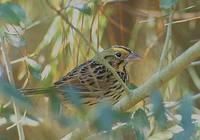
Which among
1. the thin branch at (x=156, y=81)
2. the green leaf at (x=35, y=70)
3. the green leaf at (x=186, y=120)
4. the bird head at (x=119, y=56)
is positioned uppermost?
the bird head at (x=119, y=56)

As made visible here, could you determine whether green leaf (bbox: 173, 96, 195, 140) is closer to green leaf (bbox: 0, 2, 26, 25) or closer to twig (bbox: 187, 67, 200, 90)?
green leaf (bbox: 0, 2, 26, 25)

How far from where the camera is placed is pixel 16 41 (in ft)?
4.19

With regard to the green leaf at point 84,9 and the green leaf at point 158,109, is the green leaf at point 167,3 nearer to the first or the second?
the green leaf at point 84,9

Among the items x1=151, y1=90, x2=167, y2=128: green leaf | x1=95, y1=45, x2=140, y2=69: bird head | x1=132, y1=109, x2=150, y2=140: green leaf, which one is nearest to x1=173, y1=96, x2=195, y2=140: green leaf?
x1=151, y1=90, x2=167, y2=128: green leaf

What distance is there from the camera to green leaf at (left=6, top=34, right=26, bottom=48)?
1258 mm

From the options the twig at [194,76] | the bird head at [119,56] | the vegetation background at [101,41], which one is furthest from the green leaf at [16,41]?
the twig at [194,76]

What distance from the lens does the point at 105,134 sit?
777 millimetres

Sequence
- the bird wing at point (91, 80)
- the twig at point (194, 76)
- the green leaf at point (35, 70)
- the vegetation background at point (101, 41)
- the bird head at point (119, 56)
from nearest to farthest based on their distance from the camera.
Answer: the green leaf at point (35, 70), the bird wing at point (91, 80), the vegetation background at point (101, 41), the bird head at point (119, 56), the twig at point (194, 76)

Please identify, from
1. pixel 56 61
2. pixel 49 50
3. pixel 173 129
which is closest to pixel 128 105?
pixel 173 129

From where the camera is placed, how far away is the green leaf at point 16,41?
4.13ft

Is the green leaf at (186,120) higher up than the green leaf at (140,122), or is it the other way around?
the green leaf at (140,122)

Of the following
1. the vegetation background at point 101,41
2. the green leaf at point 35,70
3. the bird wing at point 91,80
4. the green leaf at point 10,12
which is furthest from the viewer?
the vegetation background at point 101,41

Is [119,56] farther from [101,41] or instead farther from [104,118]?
[104,118]

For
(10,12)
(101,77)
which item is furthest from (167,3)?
(101,77)
